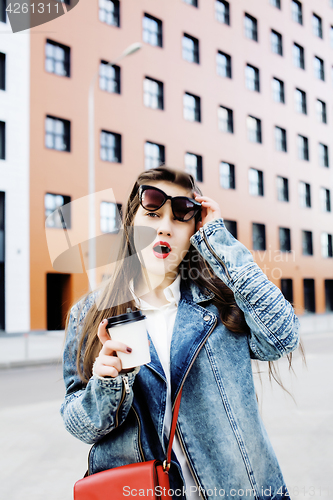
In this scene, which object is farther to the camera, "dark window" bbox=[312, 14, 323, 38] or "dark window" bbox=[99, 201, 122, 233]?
"dark window" bbox=[312, 14, 323, 38]

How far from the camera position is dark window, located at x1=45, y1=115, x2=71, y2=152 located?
659 inches

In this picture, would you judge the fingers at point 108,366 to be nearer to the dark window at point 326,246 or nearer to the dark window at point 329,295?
the dark window at point 326,246

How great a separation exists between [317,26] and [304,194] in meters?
13.1

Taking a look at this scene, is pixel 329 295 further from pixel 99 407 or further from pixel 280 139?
pixel 99 407

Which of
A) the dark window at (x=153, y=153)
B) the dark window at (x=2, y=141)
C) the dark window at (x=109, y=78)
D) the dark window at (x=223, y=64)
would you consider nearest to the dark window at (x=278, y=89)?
the dark window at (x=223, y=64)

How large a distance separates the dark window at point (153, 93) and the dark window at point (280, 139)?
9630 mm

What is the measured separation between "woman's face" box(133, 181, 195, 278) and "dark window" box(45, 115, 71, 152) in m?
16.3

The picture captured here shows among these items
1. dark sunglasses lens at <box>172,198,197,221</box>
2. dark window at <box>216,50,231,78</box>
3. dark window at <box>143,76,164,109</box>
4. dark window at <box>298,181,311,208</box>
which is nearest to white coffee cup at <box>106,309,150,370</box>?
dark sunglasses lens at <box>172,198,197,221</box>

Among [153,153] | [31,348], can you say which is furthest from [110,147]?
[31,348]

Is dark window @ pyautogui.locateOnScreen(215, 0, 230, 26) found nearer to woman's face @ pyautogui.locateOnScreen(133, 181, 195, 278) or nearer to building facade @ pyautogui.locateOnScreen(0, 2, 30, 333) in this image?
building facade @ pyautogui.locateOnScreen(0, 2, 30, 333)

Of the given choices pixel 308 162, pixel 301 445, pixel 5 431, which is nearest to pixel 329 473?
pixel 301 445

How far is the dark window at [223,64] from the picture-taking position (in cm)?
2350

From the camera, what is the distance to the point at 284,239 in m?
27.1

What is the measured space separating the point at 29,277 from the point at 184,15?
15199mm
